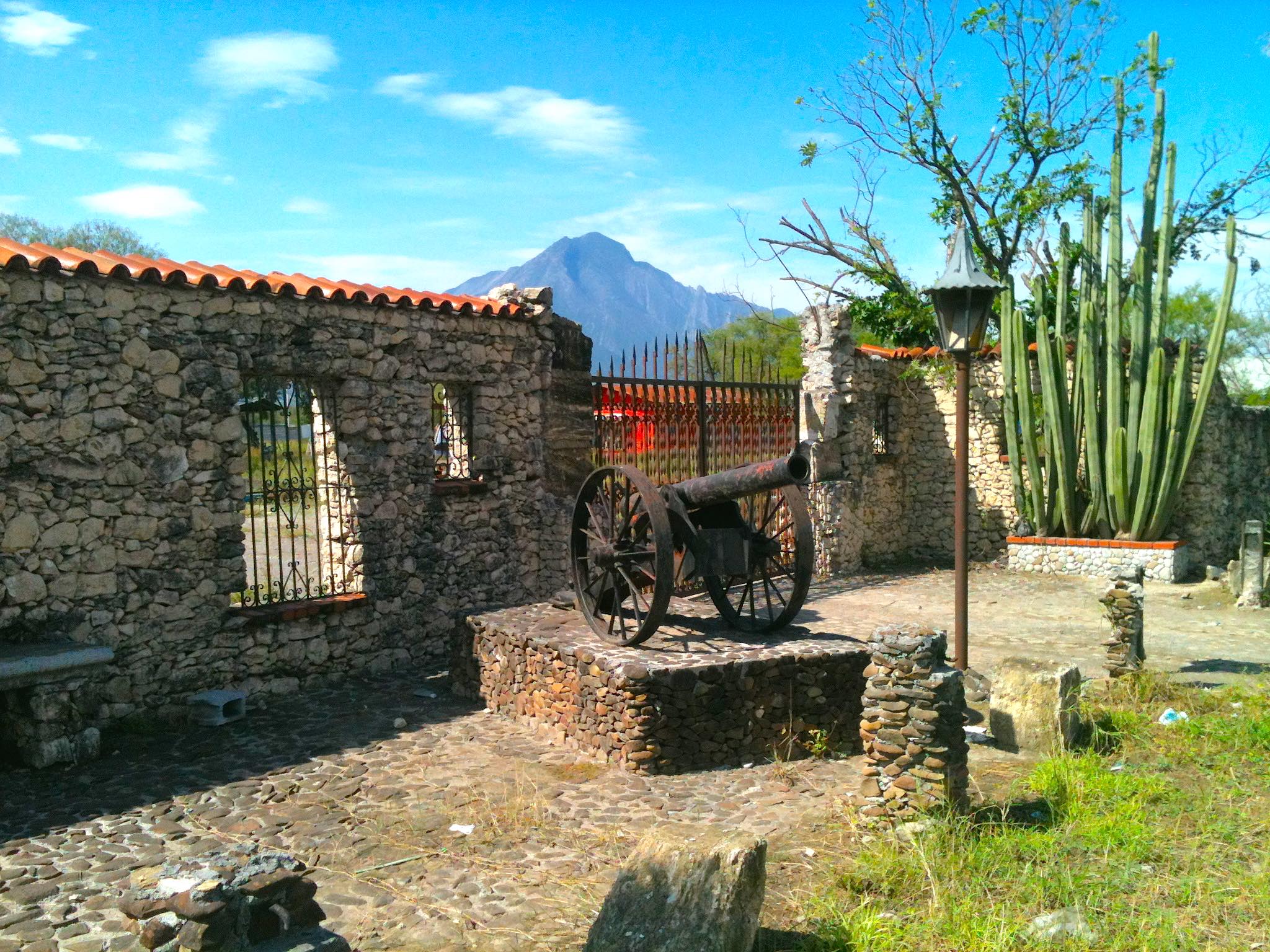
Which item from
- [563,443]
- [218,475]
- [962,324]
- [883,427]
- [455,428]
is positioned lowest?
[218,475]

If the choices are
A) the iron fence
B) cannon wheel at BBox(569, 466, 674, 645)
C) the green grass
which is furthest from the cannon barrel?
the iron fence

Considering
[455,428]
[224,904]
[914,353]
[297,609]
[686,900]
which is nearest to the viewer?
[224,904]

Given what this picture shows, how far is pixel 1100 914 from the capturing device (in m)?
3.72

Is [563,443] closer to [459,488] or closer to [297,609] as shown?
[459,488]

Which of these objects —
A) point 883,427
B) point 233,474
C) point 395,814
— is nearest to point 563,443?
point 233,474

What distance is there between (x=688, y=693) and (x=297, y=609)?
10.6 ft

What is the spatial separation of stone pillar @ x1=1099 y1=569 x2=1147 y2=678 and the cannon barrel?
8.08ft

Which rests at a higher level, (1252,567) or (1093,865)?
(1252,567)

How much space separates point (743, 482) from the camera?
648cm

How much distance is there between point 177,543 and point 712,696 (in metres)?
3.80

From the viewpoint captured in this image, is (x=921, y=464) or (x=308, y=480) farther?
(x=921, y=464)

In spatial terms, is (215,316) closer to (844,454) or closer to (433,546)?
(433,546)

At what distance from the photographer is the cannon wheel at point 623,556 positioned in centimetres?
625

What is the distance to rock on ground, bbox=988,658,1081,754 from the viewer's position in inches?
227
